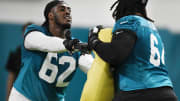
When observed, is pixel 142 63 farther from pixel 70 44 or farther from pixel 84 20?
pixel 84 20

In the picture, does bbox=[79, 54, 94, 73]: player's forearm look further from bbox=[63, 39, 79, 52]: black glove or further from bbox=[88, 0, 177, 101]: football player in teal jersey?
bbox=[88, 0, 177, 101]: football player in teal jersey

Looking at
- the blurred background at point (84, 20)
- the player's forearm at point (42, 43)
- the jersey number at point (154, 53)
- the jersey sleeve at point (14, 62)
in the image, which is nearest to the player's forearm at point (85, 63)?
the player's forearm at point (42, 43)

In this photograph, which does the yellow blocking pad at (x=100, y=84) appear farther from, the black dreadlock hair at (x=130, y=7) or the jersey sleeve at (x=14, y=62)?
the jersey sleeve at (x=14, y=62)

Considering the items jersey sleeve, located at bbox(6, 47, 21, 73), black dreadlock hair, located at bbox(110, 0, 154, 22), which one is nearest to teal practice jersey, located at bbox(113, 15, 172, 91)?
black dreadlock hair, located at bbox(110, 0, 154, 22)

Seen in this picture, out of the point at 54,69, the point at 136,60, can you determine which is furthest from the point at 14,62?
the point at 136,60

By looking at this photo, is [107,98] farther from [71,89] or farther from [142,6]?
[71,89]

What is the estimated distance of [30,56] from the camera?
3.29 metres

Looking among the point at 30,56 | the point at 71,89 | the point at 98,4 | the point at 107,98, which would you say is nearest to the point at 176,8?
the point at 98,4

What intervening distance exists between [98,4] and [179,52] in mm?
1835

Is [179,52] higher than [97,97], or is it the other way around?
[97,97]

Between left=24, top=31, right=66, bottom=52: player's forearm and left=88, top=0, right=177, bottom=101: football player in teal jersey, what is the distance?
0.61 meters

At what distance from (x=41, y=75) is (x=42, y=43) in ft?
1.09

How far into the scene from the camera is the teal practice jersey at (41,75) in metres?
3.23

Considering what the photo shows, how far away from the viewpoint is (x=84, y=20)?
7.30m
